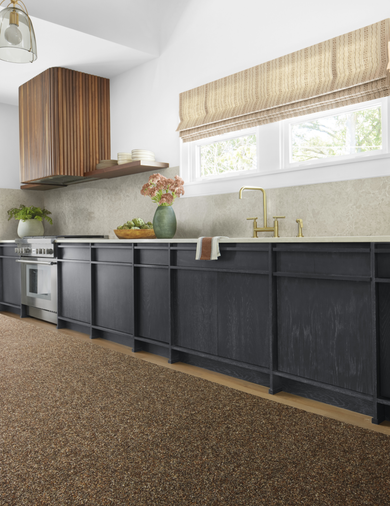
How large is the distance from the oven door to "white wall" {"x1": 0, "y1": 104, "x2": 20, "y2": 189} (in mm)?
1660

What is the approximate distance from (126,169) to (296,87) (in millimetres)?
1826

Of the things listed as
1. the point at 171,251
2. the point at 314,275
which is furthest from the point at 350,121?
the point at 171,251

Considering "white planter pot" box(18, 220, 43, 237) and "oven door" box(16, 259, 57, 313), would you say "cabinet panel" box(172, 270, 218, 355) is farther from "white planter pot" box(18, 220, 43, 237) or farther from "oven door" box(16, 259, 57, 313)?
"white planter pot" box(18, 220, 43, 237)

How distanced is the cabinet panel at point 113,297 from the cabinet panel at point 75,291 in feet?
0.37

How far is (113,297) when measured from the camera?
3.65 meters

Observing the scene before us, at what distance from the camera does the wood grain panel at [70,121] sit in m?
4.71

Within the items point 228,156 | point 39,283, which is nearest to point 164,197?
point 228,156

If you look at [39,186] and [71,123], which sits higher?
[71,123]

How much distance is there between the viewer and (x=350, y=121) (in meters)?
2.95

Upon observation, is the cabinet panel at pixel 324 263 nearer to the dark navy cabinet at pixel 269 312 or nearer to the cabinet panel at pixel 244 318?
the dark navy cabinet at pixel 269 312

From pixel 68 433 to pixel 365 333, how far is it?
56.3 inches

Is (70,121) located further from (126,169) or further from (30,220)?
(30,220)

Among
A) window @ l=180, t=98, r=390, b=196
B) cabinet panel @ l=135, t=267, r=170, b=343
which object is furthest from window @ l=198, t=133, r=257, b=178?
cabinet panel @ l=135, t=267, r=170, b=343

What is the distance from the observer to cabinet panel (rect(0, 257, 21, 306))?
16.7 feet
